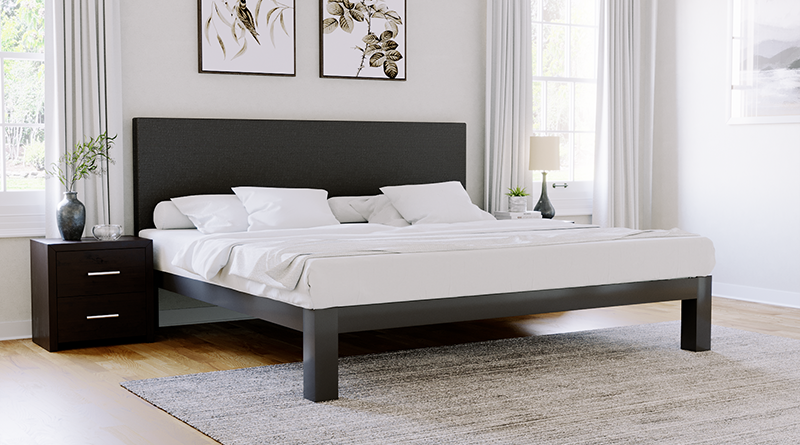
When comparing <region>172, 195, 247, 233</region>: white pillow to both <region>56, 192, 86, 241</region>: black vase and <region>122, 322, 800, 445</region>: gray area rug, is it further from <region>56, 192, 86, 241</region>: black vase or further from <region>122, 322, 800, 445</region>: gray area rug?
<region>122, 322, 800, 445</region>: gray area rug

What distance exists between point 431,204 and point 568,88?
2105 mm

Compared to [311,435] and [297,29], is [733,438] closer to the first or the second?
[311,435]

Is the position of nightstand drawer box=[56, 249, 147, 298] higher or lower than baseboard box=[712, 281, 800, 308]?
higher

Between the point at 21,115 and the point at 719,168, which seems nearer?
the point at 21,115

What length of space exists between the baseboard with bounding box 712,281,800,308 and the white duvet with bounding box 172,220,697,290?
Answer: 201 centimetres

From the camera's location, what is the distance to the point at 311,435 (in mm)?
2893

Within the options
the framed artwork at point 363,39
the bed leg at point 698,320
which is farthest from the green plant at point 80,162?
the bed leg at point 698,320

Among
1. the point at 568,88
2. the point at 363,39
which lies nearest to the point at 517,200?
the point at 568,88

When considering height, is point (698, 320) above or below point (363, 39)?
below

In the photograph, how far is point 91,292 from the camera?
452cm

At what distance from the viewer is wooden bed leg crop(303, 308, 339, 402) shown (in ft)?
10.9

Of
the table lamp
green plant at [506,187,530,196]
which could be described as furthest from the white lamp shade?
green plant at [506,187,530,196]

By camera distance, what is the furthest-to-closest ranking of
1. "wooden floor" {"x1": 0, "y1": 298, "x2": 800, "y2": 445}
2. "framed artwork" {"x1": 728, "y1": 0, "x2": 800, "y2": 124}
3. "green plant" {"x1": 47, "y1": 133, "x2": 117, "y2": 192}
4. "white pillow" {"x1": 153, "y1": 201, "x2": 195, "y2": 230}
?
"framed artwork" {"x1": 728, "y1": 0, "x2": 800, "y2": 124} < "white pillow" {"x1": 153, "y1": 201, "x2": 195, "y2": 230} < "green plant" {"x1": 47, "y1": 133, "x2": 117, "y2": 192} < "wooden floor" {"x1": 0, "y1": 298, "x2": 800, "y2": 445}

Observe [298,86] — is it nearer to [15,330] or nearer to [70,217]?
[70,217]
